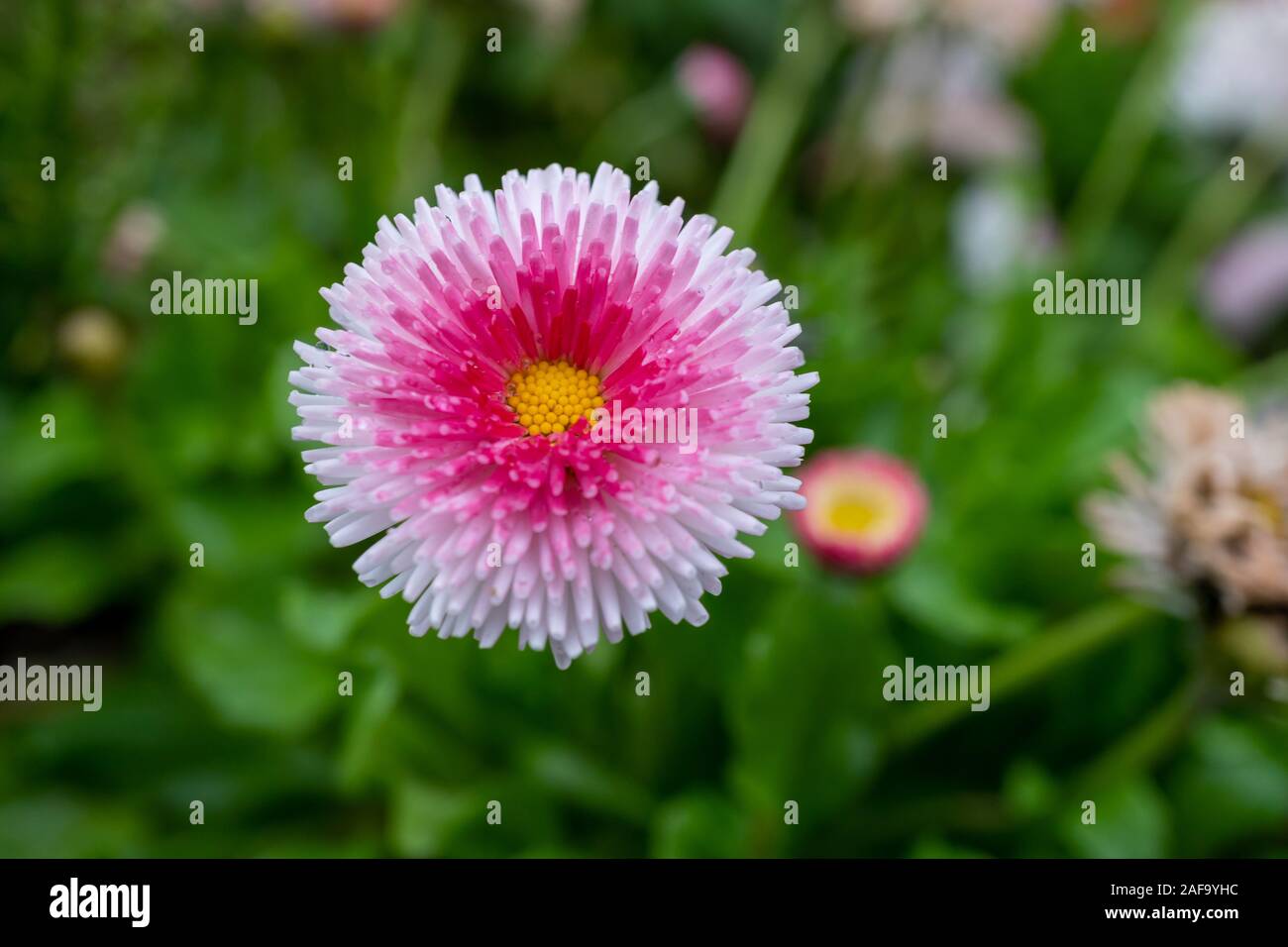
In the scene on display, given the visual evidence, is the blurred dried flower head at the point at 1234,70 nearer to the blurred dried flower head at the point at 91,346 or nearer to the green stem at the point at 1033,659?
the green stem at the point at 1033,659

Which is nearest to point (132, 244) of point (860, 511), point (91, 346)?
point (91, 346)

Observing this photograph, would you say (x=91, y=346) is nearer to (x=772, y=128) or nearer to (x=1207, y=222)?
(x=772, y=128)

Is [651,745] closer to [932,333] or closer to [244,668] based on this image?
[244,668]

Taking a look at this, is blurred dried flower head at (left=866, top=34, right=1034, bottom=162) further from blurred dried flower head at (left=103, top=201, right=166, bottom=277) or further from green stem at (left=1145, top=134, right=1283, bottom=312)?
blurred dried flower head at (left=103, top=201, right=166, bottom=277)

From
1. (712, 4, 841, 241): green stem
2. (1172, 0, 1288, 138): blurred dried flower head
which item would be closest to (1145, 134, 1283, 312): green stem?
(1172, 0, 1288, 138): blurred dried flower head

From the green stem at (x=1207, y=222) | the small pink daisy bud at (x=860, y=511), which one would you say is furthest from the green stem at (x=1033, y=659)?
the green stem at (x=1207, y=222)

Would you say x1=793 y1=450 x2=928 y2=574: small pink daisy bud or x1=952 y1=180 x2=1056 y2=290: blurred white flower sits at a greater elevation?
x1=952 y1=180 x2=1056 y2=290: blurred white flower

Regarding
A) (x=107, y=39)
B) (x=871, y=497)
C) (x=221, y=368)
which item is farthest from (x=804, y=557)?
(x=107, y=39)
